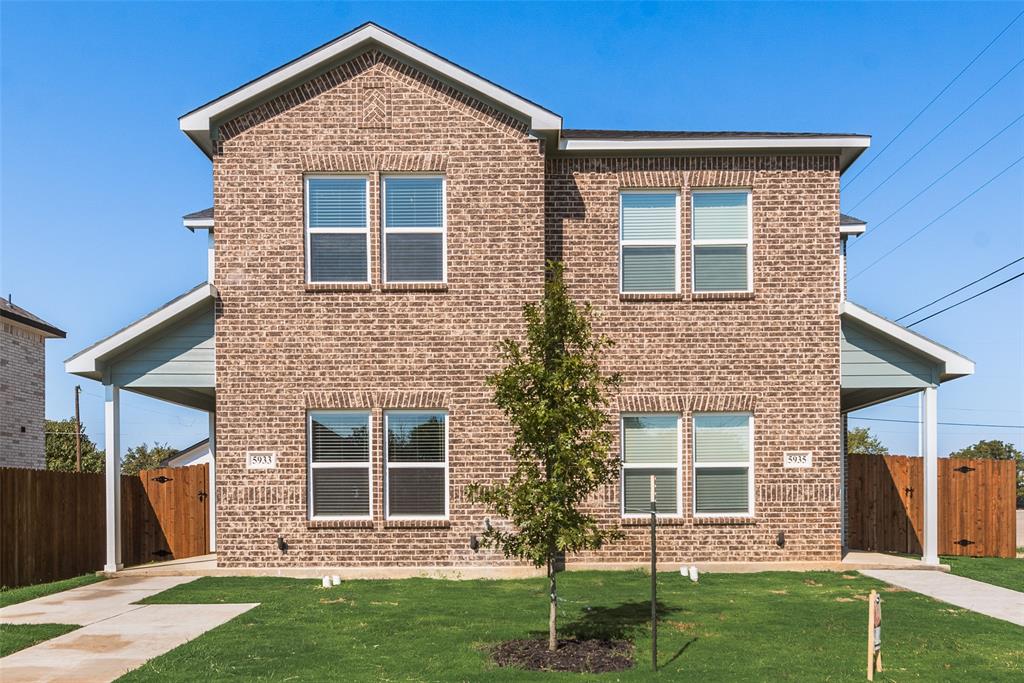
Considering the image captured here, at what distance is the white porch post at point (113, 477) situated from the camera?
Answer: 1461 cm

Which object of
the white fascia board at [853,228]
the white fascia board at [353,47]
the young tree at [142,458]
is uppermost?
the white fascia board at [353,47]

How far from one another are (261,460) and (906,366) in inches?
453

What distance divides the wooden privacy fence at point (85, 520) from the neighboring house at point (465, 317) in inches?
53.2

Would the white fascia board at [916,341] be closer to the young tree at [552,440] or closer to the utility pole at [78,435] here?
the young tree at [552,440]

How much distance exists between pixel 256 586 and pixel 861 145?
1264cm

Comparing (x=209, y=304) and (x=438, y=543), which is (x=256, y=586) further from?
(x=209, y=304)

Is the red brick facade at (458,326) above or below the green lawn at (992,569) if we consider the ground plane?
above

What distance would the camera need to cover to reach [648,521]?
48.4 ft

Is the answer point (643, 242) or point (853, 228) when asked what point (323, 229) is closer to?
point (643, 242)

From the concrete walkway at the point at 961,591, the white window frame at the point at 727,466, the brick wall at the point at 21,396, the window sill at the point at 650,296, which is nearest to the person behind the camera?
the concrete walkway at the point at 961,591

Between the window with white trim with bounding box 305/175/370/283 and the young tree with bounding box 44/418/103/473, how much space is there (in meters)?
31.2

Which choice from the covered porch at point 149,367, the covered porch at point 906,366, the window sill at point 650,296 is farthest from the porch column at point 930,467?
the covered porch at point 149,367

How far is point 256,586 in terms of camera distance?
13406 mm

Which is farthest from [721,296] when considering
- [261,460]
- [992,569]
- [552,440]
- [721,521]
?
[261,460]
